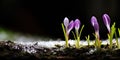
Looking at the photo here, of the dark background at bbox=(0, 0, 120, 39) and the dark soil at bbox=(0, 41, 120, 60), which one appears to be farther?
the dark background at bbox=(0, 0, 120, 39)

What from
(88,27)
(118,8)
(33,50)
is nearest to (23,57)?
(33,50)

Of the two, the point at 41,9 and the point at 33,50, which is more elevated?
the point at 41,9

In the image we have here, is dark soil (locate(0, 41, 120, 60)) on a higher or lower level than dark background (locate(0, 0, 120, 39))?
lower

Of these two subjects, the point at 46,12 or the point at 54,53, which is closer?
the point at 54,53

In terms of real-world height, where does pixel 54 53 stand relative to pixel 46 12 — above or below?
below

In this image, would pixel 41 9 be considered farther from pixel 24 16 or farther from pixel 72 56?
pixel 72 56
